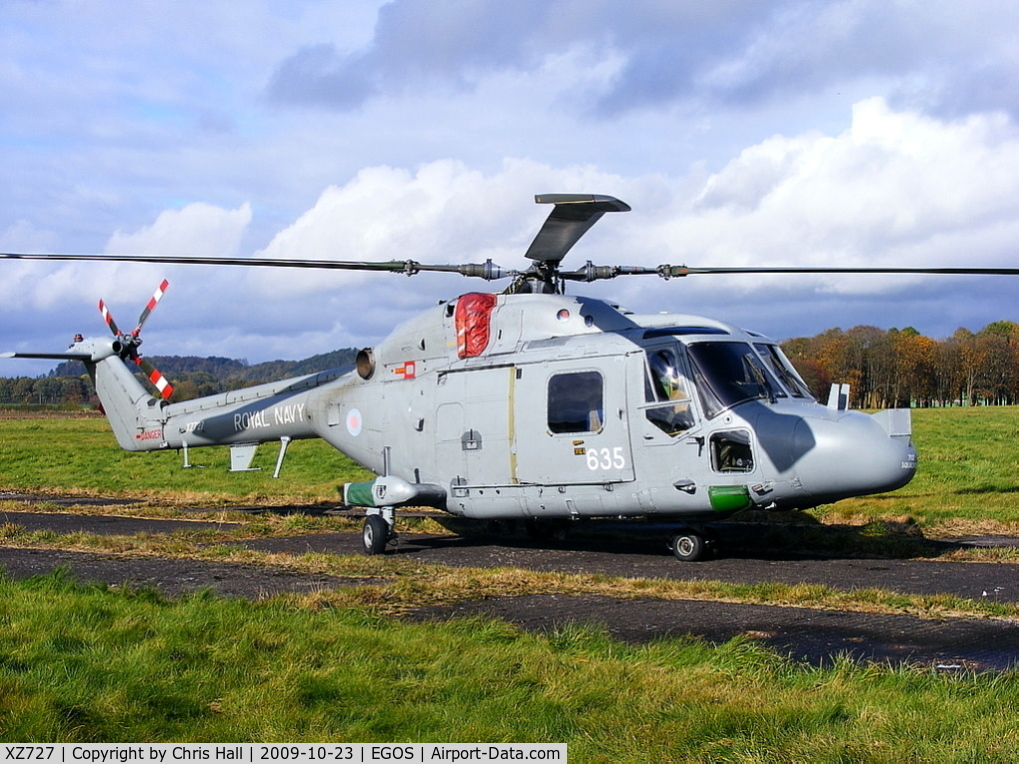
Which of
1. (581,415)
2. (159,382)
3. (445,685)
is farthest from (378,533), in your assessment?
(445,685)

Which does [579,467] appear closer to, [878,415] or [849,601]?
[878,415]

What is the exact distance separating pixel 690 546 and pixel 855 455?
9.08 ft

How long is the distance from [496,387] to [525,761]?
10.4 m

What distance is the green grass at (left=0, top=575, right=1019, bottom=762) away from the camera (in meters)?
5.23

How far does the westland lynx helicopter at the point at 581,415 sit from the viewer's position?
1258 cm

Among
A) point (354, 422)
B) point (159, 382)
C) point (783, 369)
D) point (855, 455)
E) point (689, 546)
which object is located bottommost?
point (689, 546)

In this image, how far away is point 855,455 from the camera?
1220 centimetres

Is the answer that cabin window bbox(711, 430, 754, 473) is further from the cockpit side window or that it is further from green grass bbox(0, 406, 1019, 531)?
green grass bbox(0, 406, 1019, 531)

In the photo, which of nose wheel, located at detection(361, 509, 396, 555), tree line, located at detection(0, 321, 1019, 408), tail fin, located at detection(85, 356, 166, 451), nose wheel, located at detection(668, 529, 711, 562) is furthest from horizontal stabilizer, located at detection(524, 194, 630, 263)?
tree line, located at detection(0, 321, 1019, 408)

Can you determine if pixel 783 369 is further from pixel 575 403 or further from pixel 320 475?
pixel 320 475

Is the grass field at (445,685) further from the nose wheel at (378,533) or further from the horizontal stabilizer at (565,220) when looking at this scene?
the nose wheel at (378,533)

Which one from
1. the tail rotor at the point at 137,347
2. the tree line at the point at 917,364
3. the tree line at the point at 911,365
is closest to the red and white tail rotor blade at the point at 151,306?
the tail rotor at the point at 137,347

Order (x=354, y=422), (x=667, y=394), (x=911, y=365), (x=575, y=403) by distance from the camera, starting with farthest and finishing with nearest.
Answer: (x=911, y=365) < (x=354, y=422) < (x=575, y=403) < (x=667, y=394)

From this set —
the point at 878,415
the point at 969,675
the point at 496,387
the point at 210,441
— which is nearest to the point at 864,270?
the point at 878,415
